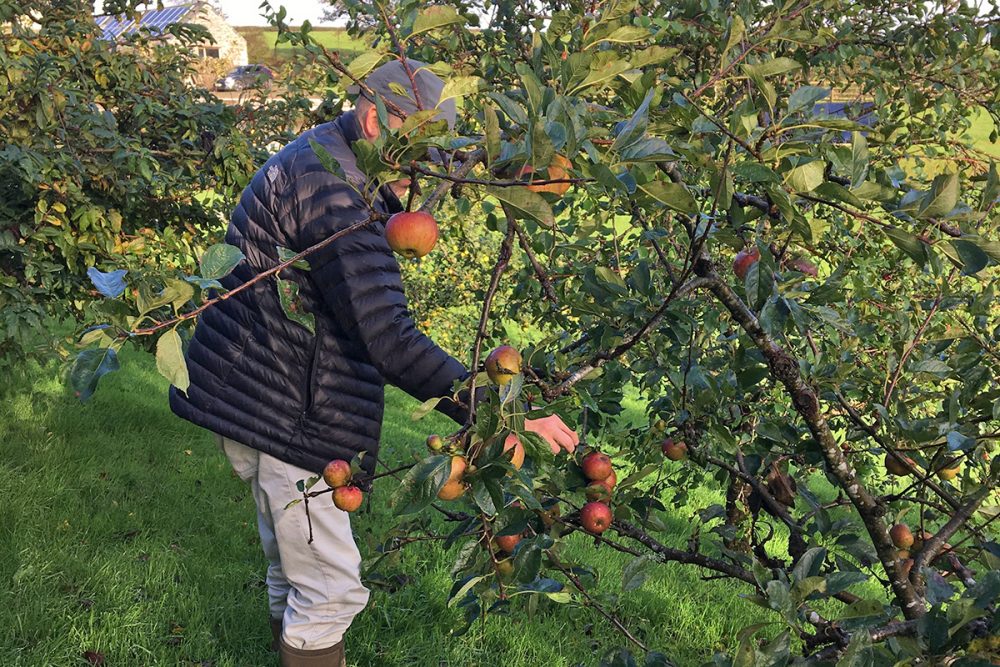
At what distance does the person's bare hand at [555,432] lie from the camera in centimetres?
154

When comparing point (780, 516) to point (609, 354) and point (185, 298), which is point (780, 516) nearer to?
point (609, 354)

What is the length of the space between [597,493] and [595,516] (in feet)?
0.17

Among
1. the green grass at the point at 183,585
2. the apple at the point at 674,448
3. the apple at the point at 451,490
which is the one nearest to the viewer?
the apple at the point at 451,490

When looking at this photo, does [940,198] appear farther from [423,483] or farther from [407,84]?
[407,84]

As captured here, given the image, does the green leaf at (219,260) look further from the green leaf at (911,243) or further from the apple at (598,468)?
the green leaf at (911,243)

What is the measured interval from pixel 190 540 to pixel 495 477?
8.92ft

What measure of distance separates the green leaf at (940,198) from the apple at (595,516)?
28.2 inches

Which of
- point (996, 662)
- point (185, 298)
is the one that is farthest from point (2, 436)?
point (996, 662)

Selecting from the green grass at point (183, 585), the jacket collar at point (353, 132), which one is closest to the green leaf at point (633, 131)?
the jacket collar at point (353, 132)

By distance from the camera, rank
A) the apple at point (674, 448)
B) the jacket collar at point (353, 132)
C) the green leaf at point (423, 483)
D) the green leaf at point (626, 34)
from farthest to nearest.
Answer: the jacket collar at point (353, 132) → the apple at point (674, 448) → the green leaf at point (626, 34) → the green leaf at point (423, 483)

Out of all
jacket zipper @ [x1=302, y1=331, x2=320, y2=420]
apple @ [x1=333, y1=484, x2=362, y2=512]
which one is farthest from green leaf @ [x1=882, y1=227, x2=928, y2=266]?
jacket zipper @ [x1=302, y1=331, x2=320, y2=420]

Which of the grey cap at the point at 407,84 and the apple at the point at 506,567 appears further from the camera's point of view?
the grey cap at the point at 407,84

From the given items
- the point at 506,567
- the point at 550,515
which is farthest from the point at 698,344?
the point at 506,567

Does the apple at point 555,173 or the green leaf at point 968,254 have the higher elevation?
the apple at point 555,173
